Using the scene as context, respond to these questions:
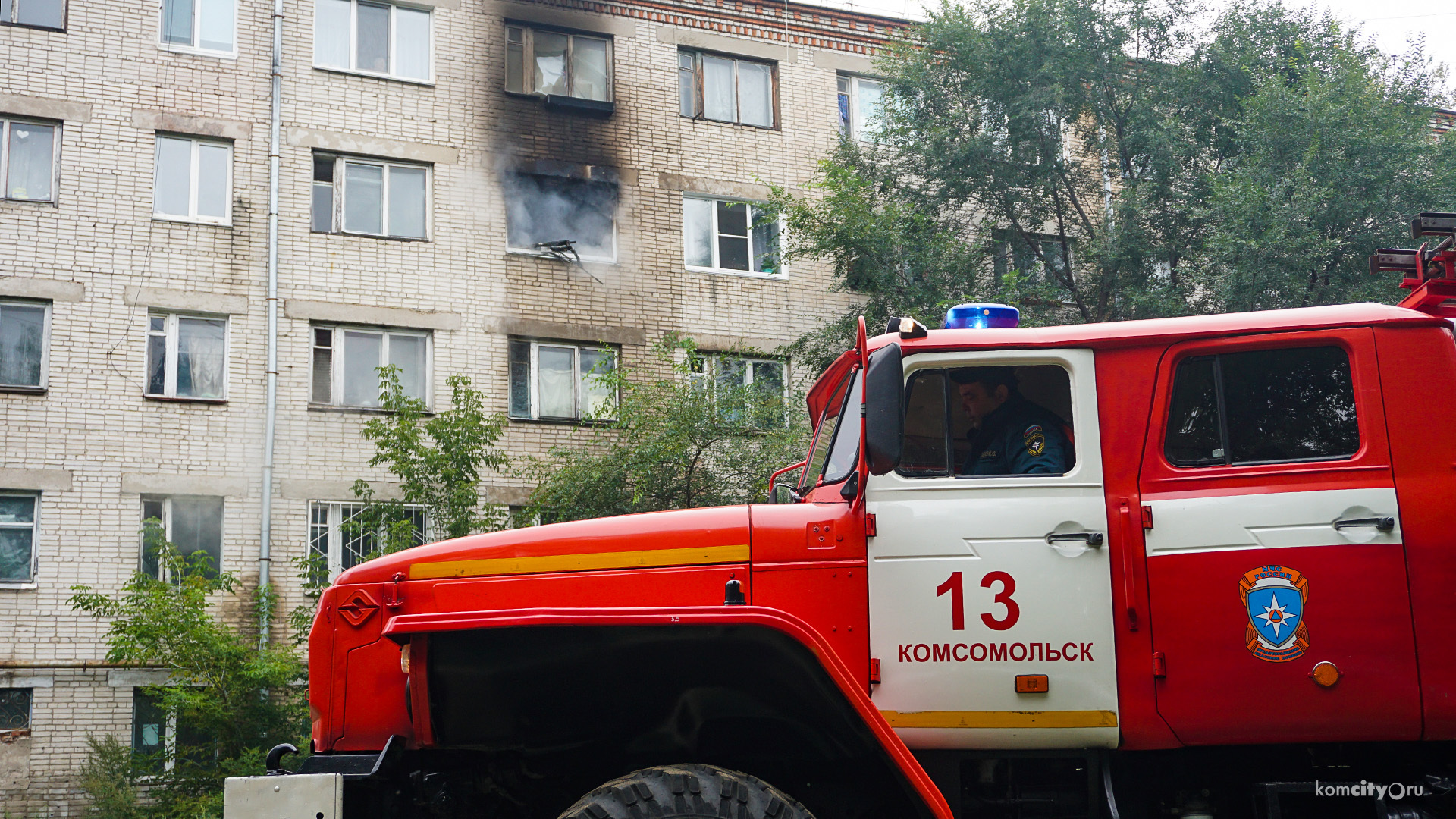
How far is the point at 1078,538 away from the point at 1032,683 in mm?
632

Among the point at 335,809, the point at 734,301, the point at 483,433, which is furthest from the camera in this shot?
the point at 734,301

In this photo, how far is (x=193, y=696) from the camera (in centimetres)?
1400

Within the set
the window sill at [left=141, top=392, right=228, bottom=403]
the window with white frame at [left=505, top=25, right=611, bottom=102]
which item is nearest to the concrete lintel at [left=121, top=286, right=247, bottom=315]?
the window sill at [left=141, top=392, right=228, bottom=403]

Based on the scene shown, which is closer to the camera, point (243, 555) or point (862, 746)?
point (862, 746)

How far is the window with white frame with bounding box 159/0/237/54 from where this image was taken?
18.5 metres

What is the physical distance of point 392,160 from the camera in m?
19.3

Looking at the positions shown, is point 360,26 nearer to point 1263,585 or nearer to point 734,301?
point 734,301

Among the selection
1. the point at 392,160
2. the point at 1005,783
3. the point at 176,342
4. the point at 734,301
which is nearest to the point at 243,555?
the point at 176,342

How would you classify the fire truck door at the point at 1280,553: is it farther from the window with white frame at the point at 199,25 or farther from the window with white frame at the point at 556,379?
the window with white frame at the point at 199,25

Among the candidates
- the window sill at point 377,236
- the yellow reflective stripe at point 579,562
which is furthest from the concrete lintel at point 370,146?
the yellow reflective stripe at point 579,562

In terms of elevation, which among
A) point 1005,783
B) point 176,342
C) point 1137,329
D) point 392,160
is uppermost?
point 392,160

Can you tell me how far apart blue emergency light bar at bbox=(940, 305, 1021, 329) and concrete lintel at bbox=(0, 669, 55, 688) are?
15.0 metres

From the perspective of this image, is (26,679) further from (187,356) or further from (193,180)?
(193,180)

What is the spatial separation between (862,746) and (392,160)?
1671 cm
